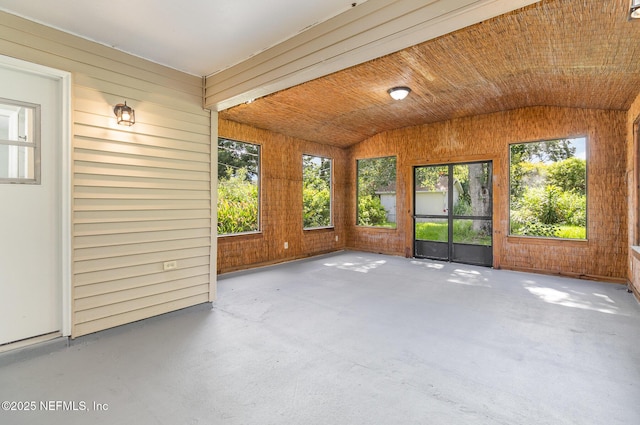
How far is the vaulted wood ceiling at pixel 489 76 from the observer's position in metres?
2.78

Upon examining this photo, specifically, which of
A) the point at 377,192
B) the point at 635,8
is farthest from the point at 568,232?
the point at 635,8

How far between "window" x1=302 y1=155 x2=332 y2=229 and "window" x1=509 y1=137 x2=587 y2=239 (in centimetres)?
391

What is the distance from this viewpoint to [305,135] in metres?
6.68

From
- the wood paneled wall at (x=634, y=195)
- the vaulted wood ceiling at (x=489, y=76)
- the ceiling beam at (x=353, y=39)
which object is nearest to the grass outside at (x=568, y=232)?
the wood paneled wall at (x=634, y=195)

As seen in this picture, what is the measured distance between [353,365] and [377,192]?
18.6ft

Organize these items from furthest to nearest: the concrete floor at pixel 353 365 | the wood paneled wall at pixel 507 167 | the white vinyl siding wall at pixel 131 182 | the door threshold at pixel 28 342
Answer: the wood paneled wall at pixel 507 167 < the white vinyl siding wall at pixel 131 182 < the door threshold at pixel 28 342 < the concrete floor at pixel 353 365

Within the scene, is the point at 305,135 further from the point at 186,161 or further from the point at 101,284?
the point at 101,284

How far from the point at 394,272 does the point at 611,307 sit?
9.30ft

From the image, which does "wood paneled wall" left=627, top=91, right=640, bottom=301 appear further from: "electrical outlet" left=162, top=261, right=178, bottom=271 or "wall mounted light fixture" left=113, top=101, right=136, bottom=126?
"wall mounted light fixture" left=113, top=101, right=136, bottom=126

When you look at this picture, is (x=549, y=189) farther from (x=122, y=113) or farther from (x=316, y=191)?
(x=122, y=113)

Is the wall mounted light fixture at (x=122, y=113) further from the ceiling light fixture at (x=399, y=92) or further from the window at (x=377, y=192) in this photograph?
the window at (x=377, y=192)

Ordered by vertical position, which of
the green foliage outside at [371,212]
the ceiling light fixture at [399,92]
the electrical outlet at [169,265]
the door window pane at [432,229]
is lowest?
the electrical outlet at [169,265]

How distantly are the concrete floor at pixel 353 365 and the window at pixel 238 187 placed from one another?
1876 millimetres

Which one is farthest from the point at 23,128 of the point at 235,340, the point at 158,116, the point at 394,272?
the point at 394,272
